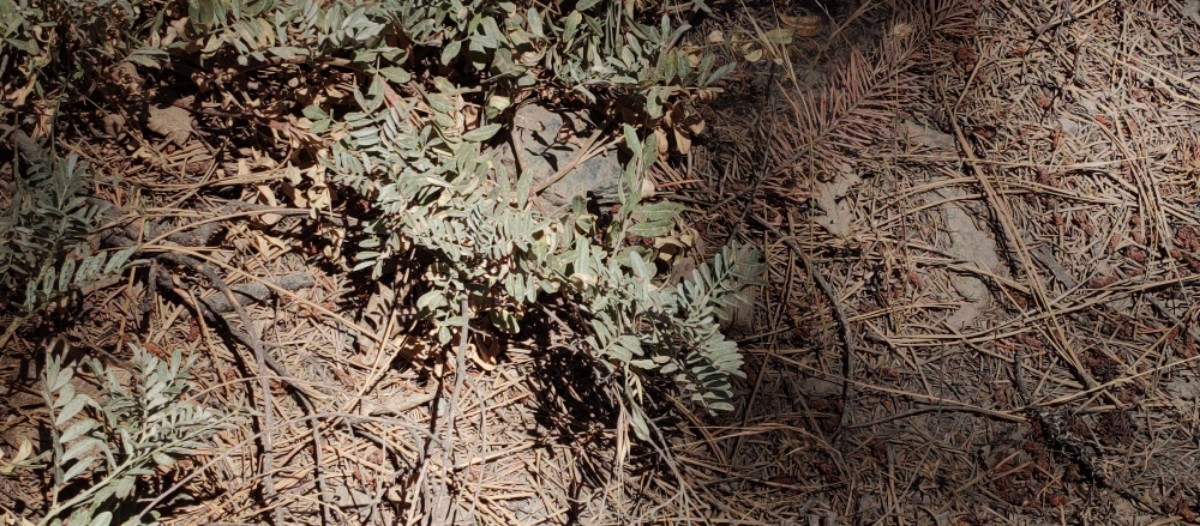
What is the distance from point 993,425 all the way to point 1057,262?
527 mm

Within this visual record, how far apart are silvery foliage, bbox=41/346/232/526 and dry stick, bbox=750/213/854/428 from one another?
159 cm

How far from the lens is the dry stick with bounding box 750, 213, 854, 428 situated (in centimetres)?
232

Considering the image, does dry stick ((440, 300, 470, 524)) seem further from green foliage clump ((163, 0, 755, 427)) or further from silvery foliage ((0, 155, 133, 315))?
silvery foliage ((0, 155, 133, 315))

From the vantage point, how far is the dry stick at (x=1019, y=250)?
2.35m

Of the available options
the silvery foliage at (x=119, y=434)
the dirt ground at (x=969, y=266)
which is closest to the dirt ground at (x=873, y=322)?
the dirt ground at (x=969, y=266)

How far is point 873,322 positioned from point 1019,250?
1.64ft

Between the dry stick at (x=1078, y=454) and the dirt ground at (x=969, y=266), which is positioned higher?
the dirt ground at (x=969, y=266)

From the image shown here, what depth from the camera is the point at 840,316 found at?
2.34 m

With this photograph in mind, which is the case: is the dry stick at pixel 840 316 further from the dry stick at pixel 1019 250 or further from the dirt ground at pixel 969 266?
the dry stick at pixel 1019 250

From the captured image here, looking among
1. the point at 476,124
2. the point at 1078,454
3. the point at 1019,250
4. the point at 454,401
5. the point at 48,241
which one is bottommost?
the point at 1078,454

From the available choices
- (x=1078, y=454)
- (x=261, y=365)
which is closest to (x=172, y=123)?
(x=261, y=365)

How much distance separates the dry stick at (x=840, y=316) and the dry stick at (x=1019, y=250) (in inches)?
22.1

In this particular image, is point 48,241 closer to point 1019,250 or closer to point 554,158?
point 554,158

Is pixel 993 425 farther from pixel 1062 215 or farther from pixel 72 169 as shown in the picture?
pixel 72 169
